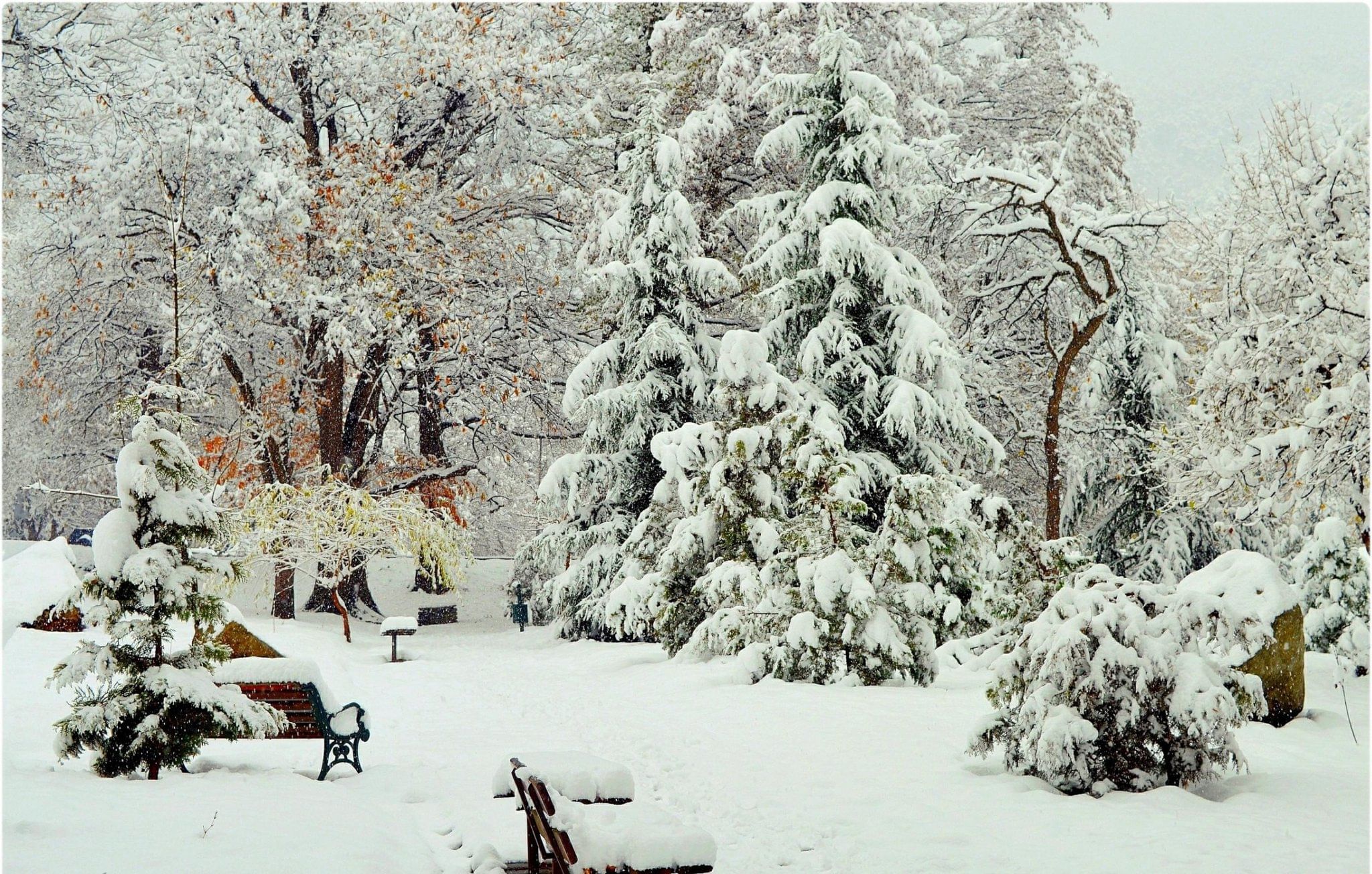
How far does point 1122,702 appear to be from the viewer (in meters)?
7.52

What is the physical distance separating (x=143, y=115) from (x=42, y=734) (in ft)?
40.3

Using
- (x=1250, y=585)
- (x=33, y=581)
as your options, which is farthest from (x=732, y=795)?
(x=33, y=581)

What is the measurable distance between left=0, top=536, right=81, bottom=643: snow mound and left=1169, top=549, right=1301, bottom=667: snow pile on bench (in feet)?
36.9

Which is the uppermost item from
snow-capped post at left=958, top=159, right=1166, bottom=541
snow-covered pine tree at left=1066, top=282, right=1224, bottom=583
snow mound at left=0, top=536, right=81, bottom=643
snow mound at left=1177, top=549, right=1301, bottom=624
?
snow-capped post at left=958, top=159, right=1166, bottom=541

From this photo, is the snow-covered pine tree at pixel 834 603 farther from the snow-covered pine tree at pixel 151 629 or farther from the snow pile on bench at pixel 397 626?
the snow pile on bench at pixel 397 626

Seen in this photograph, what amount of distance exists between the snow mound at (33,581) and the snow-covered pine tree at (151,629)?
17.4 ft

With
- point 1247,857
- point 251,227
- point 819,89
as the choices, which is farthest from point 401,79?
point 1247,857

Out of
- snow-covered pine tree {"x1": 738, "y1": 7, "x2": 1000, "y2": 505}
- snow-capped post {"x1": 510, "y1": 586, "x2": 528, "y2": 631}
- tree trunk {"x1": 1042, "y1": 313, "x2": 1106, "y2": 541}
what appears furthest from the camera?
snow-capped post {"x1": 510, "y1": 586, "x2": 528, "y2": 631}

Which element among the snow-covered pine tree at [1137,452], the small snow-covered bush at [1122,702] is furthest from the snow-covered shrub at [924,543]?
the snow-covered pine tree at [1137,452]

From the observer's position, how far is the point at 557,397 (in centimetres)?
2380

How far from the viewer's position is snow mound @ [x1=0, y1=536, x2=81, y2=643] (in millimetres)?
12758

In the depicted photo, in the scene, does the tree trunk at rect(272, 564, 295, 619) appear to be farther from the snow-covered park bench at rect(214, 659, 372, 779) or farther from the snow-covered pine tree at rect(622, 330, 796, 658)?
the snow-covered park bench at rect(214, 659, 372, 779)

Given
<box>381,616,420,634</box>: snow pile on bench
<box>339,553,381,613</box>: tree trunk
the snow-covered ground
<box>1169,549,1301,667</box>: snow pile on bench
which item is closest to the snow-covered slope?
the snow-covered ground

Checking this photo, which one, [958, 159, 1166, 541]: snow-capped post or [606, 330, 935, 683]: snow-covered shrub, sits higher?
[958, 159, 1166, 541]: snow-capped post
